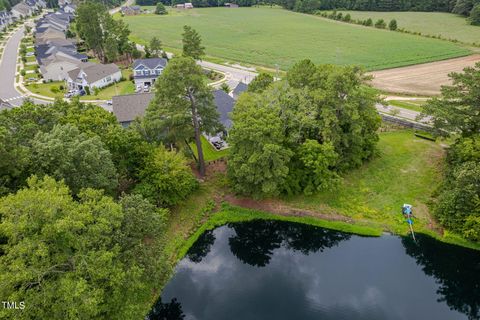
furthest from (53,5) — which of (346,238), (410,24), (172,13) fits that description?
(346,238)

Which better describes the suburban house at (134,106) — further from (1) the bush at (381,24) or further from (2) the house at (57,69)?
(1) the bush at (381,24)

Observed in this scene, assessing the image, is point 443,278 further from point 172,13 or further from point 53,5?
point 53,5

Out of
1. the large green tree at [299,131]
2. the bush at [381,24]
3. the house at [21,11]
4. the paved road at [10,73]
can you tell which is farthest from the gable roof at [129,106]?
the house at [21,11]

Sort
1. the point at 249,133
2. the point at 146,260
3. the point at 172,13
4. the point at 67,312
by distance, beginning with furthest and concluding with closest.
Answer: the point at 172,13 → the point at 249,133 → the point at 146,260 → the point at 67,312

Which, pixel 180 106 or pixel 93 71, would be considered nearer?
pixel 180 106

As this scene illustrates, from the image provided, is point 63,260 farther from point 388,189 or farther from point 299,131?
point 388,189

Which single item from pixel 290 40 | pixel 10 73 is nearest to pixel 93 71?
pixel 10 73
